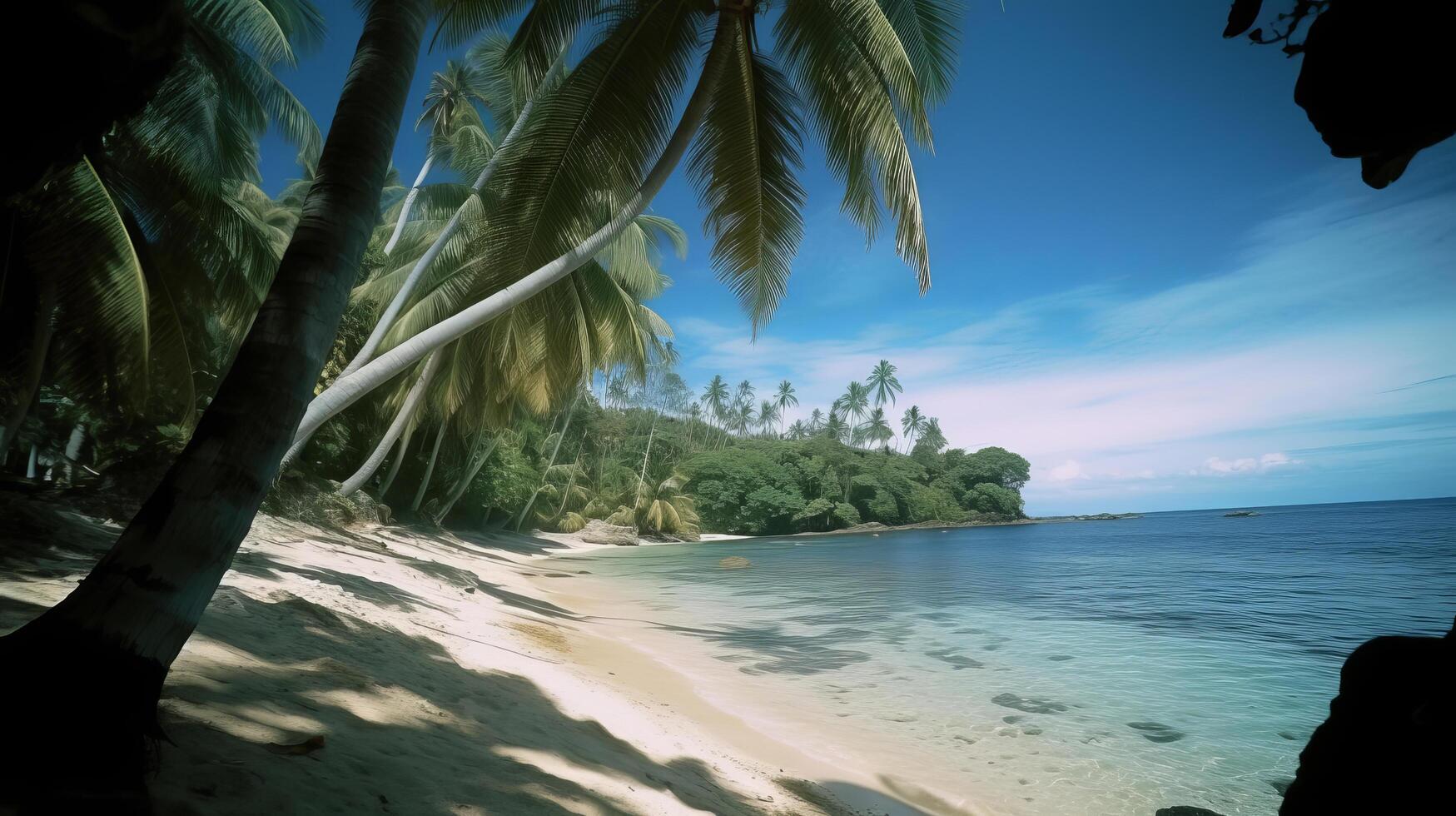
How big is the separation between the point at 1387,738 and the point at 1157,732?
6626mm

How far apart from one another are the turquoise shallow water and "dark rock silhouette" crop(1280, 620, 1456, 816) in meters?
4.15

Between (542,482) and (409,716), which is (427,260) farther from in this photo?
(542,482)

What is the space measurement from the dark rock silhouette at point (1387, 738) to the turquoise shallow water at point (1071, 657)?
4.15m

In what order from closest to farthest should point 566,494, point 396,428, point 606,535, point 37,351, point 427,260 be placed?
point 37,351, point 427,260, point 396,428, point 566,494, point 606,535

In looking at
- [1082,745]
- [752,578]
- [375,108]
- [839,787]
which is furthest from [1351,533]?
[375,108]

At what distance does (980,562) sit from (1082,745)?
21783mm

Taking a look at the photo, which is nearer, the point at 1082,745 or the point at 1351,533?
the point at 1082,745

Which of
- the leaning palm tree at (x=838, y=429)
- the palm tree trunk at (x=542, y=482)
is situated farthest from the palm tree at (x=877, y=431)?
the palm tree trunk at (x=542, y=482)

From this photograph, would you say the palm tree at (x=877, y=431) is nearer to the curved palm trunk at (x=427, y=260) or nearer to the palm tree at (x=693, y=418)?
the palm tree at (x=693, y=418)

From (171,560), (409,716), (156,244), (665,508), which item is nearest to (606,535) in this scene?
(665,508)

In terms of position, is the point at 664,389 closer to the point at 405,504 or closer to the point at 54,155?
the point at 405,504

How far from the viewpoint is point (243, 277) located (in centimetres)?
904

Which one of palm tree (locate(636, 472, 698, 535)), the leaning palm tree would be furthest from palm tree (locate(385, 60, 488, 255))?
the leaning palm tree

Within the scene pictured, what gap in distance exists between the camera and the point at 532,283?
258 inches
